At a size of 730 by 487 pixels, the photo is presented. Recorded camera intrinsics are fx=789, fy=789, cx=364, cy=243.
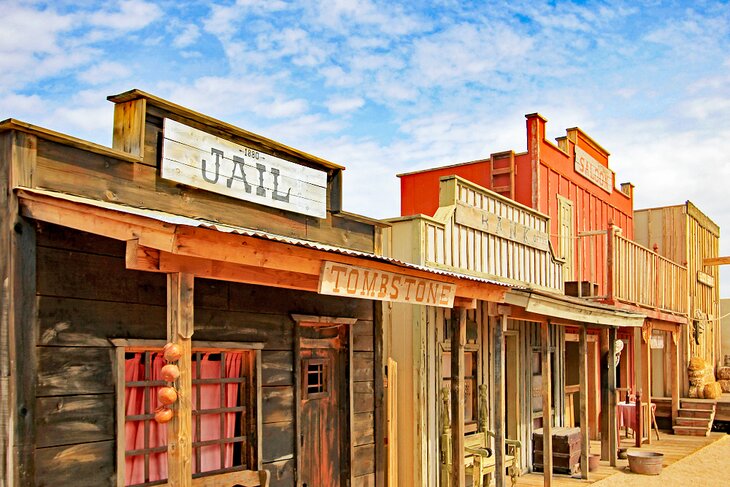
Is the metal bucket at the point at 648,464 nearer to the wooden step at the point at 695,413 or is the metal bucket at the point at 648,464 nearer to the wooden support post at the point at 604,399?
the wooden support post at the point at 604,399

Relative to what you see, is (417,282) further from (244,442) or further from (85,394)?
(85,394)

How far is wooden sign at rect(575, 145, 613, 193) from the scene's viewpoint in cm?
1812

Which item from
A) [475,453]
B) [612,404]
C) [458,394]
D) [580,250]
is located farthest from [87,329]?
[580,250]

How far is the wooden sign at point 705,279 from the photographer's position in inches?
997

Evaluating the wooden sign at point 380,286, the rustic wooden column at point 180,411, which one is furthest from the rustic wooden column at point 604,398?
the rustic wooden column at point 180,411

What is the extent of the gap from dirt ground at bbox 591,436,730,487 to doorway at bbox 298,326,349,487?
17.5 feet

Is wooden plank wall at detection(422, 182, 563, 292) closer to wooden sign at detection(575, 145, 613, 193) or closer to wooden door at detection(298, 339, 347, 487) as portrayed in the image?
wooden door at detection(298, 339, 347, 487)

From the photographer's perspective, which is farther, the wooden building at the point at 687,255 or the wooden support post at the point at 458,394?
the wooden building at the point at 687,255

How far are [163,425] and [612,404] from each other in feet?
32.8

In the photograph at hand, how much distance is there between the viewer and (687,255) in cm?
2400

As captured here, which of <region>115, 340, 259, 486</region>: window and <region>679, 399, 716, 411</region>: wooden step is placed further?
<region>679, 399, 716, 411</region>: wooden step

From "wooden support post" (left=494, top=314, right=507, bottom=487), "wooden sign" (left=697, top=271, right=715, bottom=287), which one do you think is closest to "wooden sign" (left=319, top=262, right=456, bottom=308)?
"wooden support post" (left=494, top=314, right=507, bottom=487)

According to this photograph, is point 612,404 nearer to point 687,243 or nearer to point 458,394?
point 458,394

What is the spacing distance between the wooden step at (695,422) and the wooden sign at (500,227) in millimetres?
7928
